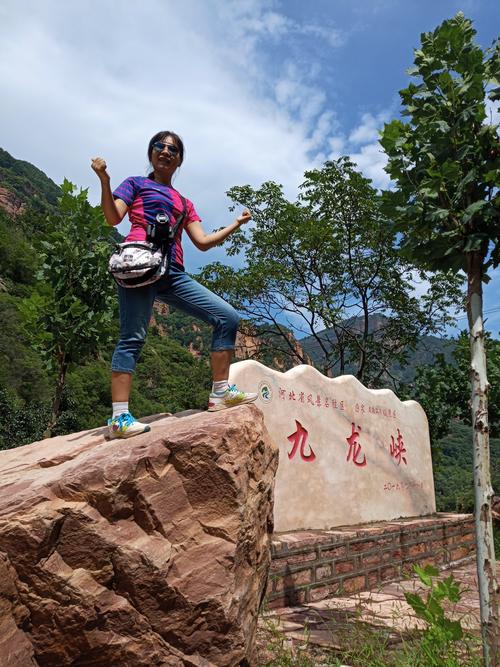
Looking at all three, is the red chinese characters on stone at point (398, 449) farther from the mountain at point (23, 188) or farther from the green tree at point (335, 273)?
the mountain at point (23, 188)

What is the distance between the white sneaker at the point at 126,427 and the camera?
2.57 m

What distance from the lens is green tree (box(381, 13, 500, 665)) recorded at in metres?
2.78

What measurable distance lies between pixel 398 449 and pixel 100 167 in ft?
15.9

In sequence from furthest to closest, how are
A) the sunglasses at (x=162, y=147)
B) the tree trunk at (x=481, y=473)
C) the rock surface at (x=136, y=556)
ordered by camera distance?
1. the sunglasses at (x=162, y=147)
2. the tree trunk at (x=481, y=473)
3. the rock surface at (x=136, y=556)

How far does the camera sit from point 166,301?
3.00 metres

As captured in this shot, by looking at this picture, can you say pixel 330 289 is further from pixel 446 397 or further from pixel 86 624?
pixel 86 624

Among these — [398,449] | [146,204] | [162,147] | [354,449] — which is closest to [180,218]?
[146,204]

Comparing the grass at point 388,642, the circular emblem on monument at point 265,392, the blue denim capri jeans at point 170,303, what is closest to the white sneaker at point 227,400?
the blue denim capri jeans at point 170,303

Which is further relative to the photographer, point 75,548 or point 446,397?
point 446,397

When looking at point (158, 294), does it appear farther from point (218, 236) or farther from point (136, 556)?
point (136, 556)

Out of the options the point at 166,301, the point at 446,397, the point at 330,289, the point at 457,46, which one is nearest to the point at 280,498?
the point at 166,301

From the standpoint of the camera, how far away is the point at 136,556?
6.90 ft

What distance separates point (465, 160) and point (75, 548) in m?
2.63

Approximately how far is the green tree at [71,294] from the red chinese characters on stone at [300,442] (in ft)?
11.4
